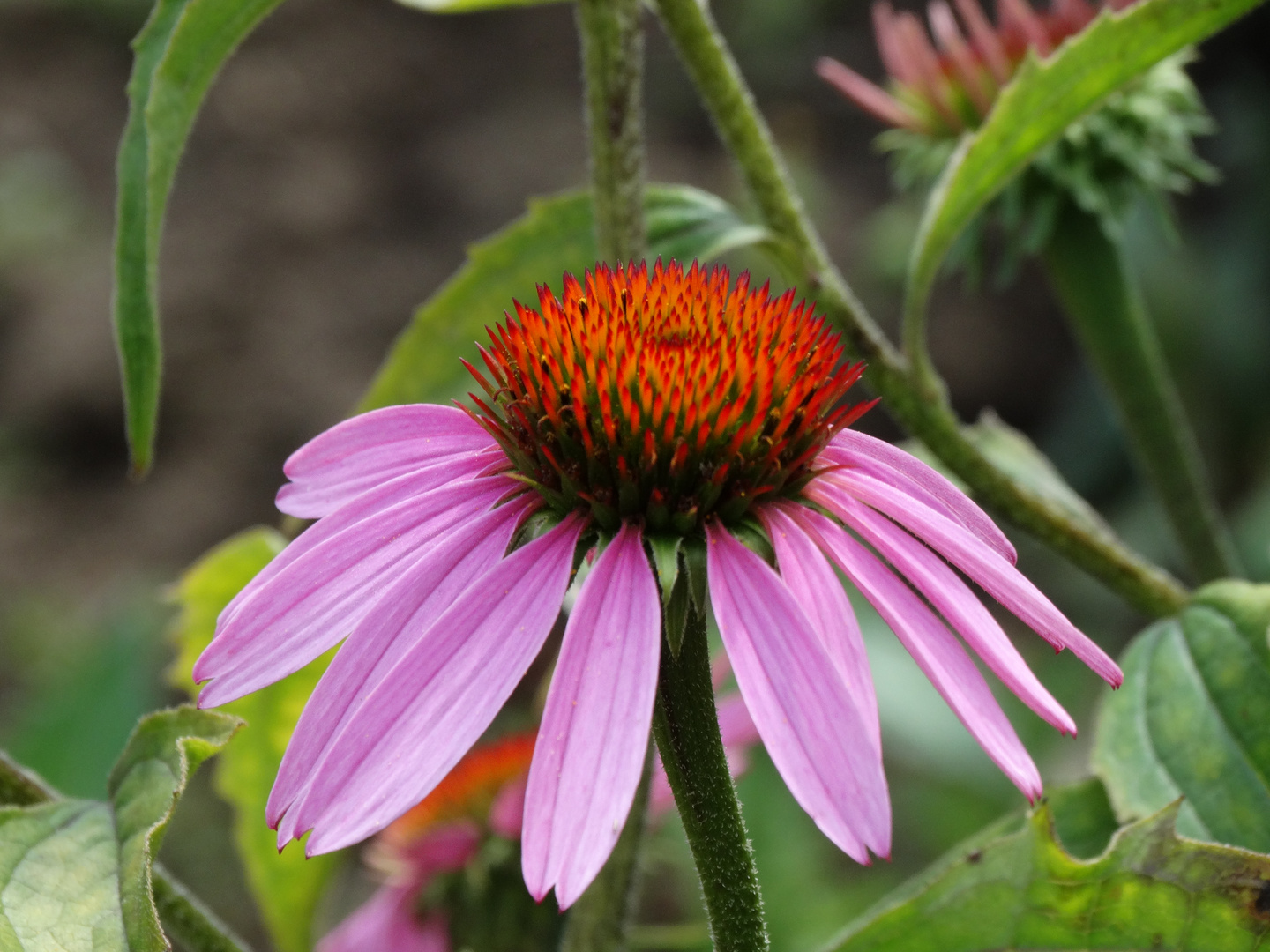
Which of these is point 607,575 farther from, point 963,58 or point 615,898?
point 963,58

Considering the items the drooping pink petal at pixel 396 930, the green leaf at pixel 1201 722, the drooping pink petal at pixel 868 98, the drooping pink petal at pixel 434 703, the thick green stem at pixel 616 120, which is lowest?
the drooping pink petal at pixel 396 930

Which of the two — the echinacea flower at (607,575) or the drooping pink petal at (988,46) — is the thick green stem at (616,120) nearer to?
the echinacea flower at (607,575)

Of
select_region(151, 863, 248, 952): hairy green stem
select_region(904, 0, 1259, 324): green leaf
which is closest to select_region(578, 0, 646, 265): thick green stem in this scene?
select_region(904, 0, 1259, 324): green leaf

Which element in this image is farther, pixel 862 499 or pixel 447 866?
pixel 447 866

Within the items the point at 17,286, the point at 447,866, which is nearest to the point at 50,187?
the point at 17,286

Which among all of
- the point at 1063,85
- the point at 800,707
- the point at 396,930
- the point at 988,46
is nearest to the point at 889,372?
the point at 1063,85

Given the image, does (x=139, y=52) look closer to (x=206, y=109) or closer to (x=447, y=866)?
(x=447, y=866)

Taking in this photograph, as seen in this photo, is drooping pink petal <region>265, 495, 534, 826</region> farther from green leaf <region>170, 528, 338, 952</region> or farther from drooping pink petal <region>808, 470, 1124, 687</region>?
green leaf <region>170, 528, 338, 952</region>

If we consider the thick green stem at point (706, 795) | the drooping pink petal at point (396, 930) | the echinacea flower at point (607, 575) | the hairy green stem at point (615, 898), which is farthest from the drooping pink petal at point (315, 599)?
the drooping pink petal at point (396, 930)
